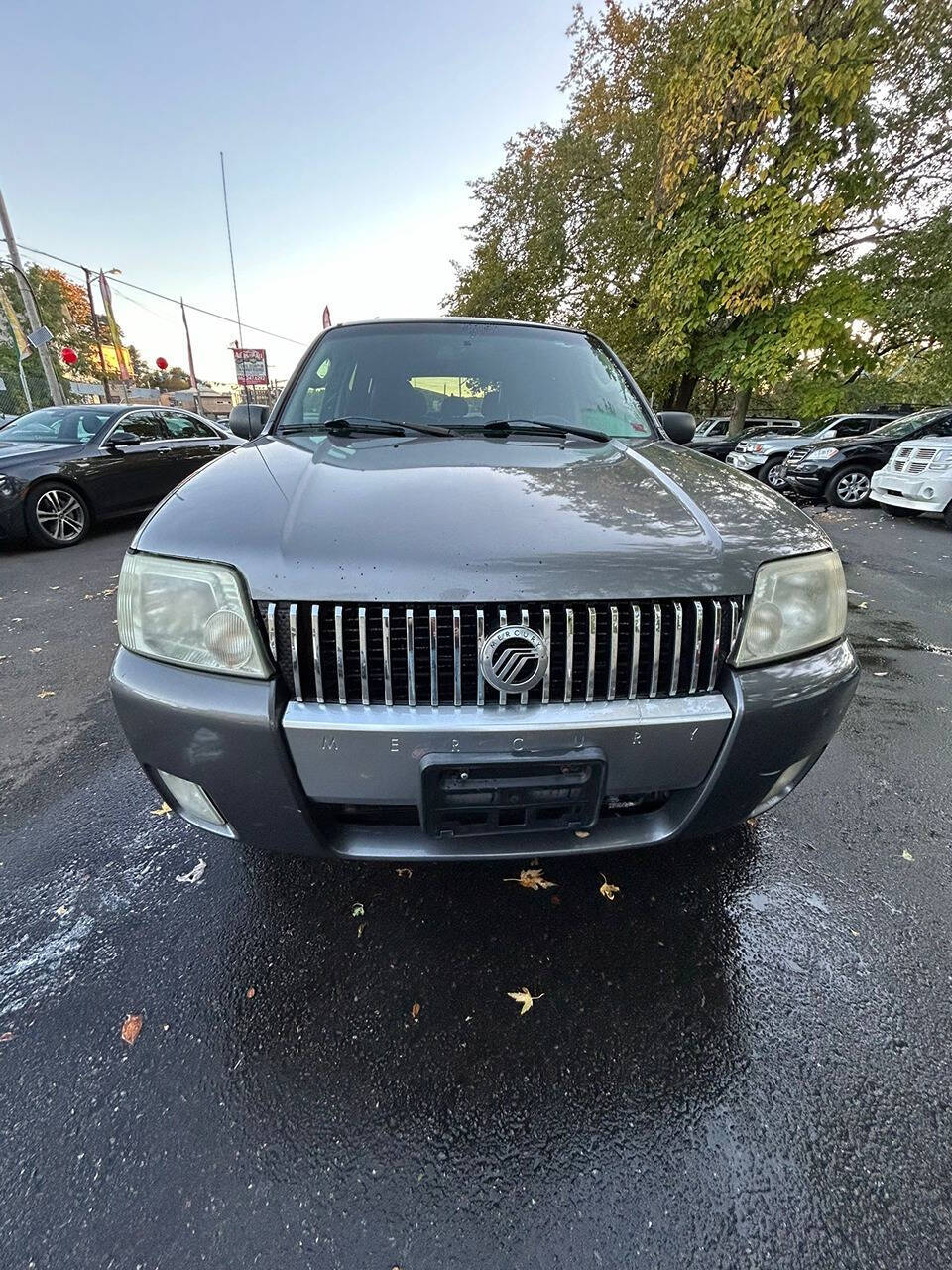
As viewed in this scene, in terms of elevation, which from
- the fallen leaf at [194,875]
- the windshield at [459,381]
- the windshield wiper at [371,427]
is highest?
the windshield at [459,381]

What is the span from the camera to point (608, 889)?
1835 millimetres

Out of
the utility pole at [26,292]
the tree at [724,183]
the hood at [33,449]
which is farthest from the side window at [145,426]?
the utility pole at [26,292]

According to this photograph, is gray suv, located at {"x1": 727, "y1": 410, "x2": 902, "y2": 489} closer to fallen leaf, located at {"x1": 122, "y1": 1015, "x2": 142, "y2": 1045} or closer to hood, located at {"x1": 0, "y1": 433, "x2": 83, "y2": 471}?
hood, located at {"x1": 0, "y1": 433, "x2": 83, "y2": 471}

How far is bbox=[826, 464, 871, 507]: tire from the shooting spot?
31.8ft

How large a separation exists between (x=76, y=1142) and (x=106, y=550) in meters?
6.27

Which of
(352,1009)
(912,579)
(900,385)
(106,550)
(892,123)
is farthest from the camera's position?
(900,385)

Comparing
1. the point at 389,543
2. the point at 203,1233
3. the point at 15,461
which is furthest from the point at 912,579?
the point at 15,461

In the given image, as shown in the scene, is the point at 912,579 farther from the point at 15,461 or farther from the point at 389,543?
the point at 15,461

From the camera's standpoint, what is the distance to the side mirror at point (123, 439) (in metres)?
6.41

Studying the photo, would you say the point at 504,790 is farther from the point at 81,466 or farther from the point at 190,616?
the point at 81,466

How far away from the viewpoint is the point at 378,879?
73.5 inches

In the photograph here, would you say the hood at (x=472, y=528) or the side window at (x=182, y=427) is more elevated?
the hood at (x=472, y=528)

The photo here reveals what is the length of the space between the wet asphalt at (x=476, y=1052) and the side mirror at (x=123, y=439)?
551cm

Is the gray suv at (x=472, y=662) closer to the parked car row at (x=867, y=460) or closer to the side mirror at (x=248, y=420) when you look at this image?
the side mirror at (x=248, y=420)
